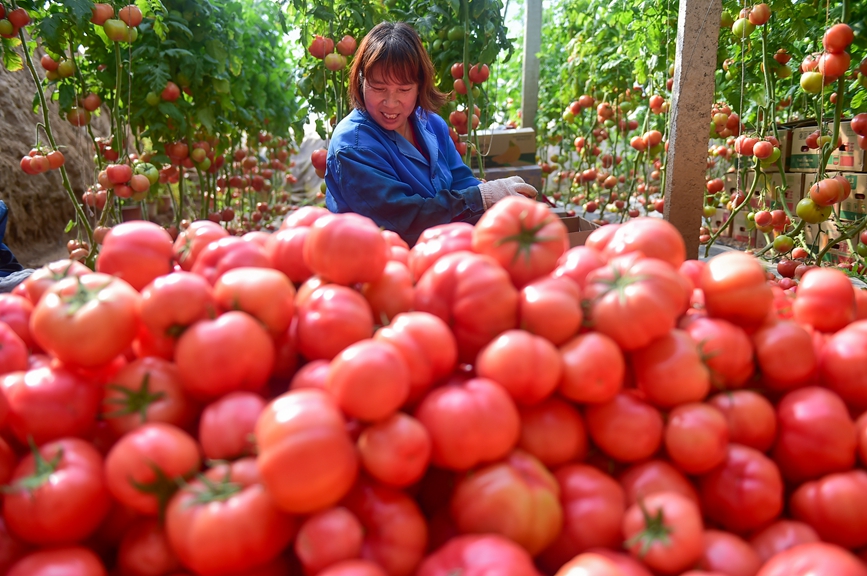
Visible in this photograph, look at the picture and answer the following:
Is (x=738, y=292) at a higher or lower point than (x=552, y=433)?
higher

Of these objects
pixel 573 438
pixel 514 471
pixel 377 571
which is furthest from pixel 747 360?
pixel 377 571

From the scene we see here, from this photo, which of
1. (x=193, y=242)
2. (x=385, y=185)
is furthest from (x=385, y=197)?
(x=193, y=242)

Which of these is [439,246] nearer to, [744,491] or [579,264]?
[579,264]

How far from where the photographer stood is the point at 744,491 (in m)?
1.01

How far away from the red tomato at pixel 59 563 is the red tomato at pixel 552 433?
699 mm

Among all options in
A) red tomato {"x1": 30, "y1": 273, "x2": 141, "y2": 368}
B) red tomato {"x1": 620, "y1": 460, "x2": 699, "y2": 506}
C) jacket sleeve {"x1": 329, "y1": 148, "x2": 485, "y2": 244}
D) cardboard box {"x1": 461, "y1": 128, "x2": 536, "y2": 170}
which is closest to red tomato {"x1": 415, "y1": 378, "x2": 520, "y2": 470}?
red tomato {"x1": 620, "y1": 460, "x2": 699, "y2": 506}

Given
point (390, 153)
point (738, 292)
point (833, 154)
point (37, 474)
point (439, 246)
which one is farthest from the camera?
point (833, 154)

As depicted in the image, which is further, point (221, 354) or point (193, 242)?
point (193, 242)

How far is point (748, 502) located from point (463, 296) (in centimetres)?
59

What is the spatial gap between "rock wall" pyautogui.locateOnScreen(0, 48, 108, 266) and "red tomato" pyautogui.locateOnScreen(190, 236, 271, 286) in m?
4.95

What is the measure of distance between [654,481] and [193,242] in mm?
1064

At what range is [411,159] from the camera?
2.97 metres

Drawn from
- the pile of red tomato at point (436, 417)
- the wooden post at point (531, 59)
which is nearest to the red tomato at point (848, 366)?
the pile of red tomato at point (436, 417)

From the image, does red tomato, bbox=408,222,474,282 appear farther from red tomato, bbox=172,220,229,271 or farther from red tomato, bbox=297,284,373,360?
red tomato, bbox=172,220,229,271
